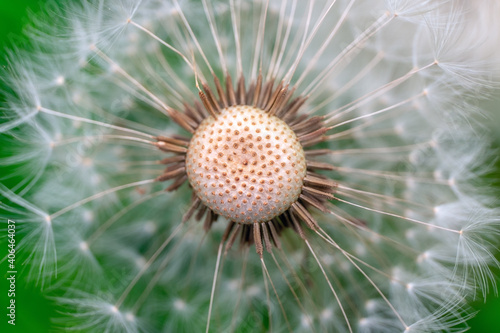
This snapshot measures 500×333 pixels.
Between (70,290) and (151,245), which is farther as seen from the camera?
(151,245)

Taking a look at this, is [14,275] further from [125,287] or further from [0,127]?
[0,127]

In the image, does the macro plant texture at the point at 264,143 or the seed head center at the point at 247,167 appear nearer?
the seed head center at the point at 247,167

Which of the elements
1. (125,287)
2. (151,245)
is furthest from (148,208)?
(125,287)

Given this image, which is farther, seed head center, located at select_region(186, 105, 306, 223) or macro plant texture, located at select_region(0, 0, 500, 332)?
macro plant texture, located at select_region(0, 0, 500, 332)

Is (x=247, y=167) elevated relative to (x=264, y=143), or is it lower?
lower
